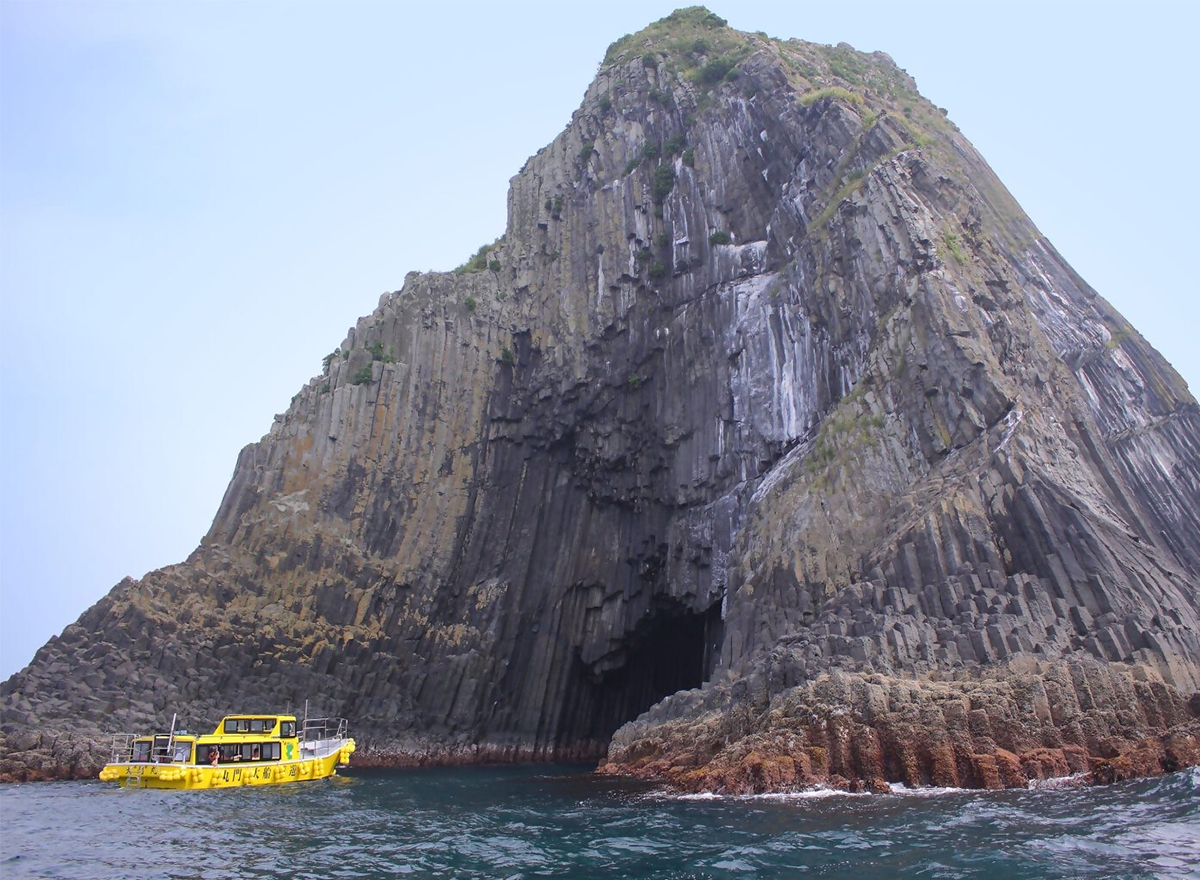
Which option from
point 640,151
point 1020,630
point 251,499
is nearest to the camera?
point 1020,630

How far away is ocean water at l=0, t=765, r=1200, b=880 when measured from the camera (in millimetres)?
15469

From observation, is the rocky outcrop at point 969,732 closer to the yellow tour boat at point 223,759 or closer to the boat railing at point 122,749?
the yellow tour boat at point 223,759

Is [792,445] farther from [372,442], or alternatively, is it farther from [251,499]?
[251,499]

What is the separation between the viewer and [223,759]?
35.2 m

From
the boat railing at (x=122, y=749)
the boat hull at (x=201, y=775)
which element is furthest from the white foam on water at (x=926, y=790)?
the boat railing at (x=122, y=749)

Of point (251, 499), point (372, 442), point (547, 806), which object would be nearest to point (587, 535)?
point (372, 442)

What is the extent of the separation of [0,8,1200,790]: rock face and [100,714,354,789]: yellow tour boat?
8.95m

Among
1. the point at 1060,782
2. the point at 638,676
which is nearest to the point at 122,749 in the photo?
the point at 638,676

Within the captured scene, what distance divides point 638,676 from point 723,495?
585 inches

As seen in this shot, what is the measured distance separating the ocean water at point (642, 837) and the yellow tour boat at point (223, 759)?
575 centimetres

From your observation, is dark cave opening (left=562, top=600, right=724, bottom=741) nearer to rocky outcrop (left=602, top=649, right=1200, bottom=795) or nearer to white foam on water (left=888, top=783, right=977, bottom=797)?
rocky outcrop (left=602, top=649, right=1200, bottom=795)

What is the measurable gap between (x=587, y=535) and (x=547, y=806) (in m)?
30.8

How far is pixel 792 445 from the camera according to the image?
4625 cm

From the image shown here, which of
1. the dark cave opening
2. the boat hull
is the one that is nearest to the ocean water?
the boat hull
